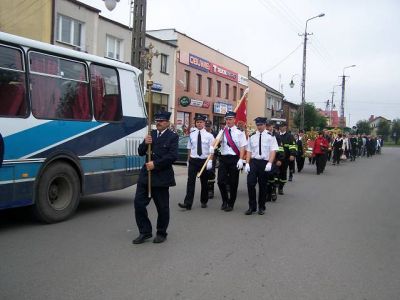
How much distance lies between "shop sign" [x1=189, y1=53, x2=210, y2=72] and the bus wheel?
2709cm

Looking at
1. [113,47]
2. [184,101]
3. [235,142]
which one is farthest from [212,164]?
[184,101]

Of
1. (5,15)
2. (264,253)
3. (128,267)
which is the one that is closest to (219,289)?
(128,267)

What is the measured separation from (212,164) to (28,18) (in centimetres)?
1481

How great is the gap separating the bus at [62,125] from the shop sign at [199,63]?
25.0m

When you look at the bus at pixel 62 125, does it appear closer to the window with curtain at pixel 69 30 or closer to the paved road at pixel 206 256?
the paved road at pixel 206 256

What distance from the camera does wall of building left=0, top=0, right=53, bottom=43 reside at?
20.9 metres

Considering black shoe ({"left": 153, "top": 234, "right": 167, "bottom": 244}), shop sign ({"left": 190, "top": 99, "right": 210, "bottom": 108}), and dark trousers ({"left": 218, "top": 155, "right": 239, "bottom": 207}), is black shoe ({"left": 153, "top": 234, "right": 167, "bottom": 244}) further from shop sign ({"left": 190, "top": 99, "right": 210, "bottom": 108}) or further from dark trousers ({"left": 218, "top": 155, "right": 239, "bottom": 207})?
shop sign ({"left": 190, "top": 99, "right": 210, "bottom": 108})

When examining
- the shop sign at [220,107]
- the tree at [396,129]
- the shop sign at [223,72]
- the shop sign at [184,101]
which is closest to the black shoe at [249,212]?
the shop sign at [184,101]

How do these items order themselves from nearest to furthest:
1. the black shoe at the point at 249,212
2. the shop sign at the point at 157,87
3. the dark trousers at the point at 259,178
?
the black shoe at the point at 249,212 → the dark trousers at the point at 259,178 → the shop sign at the point at 157,87

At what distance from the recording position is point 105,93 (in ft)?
29.1

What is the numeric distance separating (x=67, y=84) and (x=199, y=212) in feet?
11.2

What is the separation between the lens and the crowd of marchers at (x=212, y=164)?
21.7ft

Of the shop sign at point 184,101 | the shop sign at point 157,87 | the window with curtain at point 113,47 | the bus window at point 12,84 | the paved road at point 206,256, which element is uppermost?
the window with curtain at point 113,47

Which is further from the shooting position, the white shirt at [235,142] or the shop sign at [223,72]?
the shop sign at [223,72]
